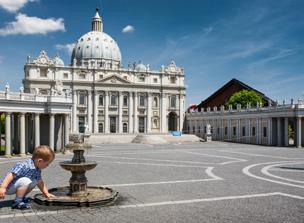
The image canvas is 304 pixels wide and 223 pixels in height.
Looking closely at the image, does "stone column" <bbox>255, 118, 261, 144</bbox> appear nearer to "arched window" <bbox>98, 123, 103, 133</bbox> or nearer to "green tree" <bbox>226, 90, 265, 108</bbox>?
"green tree" <bbox>226, 90, 265, 108</bbox>

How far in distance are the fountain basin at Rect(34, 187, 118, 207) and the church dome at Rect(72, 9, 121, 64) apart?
401 feet

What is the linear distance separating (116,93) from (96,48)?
32.6 metres

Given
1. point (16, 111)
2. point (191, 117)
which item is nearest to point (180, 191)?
point (16, 111)

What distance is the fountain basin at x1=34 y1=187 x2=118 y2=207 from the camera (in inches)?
568

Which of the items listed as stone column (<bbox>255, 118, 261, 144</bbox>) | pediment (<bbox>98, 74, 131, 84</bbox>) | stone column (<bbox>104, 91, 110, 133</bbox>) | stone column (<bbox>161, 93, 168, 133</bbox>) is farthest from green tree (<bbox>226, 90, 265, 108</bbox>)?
stone column (<bbox>104, 91, 110, 133</bbox>)

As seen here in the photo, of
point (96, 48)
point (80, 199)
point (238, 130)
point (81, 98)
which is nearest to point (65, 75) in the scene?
point (81, 98)

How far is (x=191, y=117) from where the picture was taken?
367ft

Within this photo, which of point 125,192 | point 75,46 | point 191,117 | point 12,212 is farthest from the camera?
point 75,46

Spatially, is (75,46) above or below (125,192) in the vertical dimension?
above

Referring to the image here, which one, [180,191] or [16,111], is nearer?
[180,191]

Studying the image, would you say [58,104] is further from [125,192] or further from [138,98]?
[138,98]

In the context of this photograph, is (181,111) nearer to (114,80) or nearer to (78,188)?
(114,80)

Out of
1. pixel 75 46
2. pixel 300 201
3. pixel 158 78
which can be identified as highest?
pixel 75 46

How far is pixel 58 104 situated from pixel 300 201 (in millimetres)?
36406
